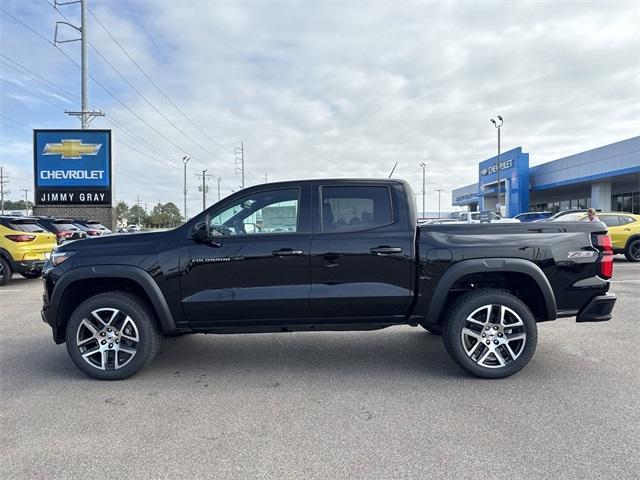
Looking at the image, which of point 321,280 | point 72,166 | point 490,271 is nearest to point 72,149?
point 72,166

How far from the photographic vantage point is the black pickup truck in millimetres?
4137

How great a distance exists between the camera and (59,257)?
4277 mm

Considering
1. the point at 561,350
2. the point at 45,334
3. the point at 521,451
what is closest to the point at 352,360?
the point at 521,451

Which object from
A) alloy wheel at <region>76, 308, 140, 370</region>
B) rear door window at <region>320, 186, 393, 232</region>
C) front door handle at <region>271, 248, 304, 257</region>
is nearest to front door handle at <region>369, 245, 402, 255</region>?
rear door window at <region>320, 186, 393, 232</region>

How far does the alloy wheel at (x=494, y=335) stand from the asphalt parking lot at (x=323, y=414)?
0.24 metres

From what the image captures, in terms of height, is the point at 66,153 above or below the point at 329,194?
above

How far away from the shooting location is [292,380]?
4172 mm

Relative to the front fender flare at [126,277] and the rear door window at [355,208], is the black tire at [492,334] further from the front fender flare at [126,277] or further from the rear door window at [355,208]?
the front fender flare at [126,277]

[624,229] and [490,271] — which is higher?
[624,229]

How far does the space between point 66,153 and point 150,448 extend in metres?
21.9

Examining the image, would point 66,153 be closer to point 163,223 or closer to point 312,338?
point 312,338

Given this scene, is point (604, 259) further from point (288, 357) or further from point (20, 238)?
point (20, 238)

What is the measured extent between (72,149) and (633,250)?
2329cm

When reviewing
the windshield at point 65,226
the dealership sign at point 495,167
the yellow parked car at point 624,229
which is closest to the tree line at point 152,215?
the dealership sign at point 495,167
